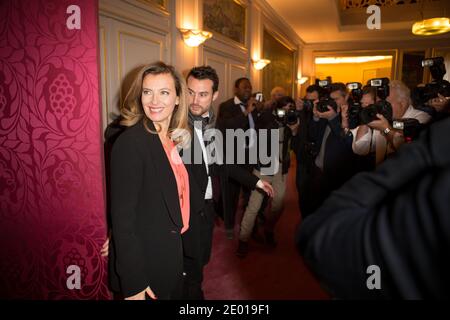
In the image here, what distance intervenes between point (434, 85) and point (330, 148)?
3.56 ft

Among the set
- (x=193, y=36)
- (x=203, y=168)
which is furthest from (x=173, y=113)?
(x=193, y=36)

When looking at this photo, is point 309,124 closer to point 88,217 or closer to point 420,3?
Answer: point 88,217

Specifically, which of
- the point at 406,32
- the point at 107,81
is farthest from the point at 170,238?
the point at 406,32

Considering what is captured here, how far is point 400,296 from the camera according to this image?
1.40 ft

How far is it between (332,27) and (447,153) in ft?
32.4

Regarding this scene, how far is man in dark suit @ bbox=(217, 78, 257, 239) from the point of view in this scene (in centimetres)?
304

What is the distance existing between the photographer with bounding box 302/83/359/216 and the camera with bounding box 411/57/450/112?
27.3 inches

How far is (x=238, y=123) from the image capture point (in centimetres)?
333

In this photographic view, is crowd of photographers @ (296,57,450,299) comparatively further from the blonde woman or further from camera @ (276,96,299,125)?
camera @ (276,96,299,125)

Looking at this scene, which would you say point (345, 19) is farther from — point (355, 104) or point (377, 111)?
point (377, 111)

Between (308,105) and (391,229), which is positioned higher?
(308,105)

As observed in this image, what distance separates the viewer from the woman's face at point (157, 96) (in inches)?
56.8

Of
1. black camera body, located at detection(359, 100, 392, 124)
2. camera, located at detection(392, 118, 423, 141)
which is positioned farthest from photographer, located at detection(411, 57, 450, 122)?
camera, located at detection(392, 118, 423, 141)

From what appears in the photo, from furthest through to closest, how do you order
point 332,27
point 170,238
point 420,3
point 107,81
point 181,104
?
point 332,27 → point 420,3 → point 107,81 → point 181,104 → point 170,238
